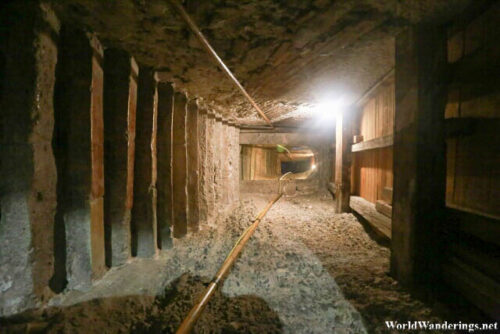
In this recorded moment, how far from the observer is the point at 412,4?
4.70 ft

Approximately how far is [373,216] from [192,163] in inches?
102

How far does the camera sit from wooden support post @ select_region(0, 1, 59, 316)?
4.29 feet

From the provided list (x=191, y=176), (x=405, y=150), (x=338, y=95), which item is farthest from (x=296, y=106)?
(x=405, y=150)

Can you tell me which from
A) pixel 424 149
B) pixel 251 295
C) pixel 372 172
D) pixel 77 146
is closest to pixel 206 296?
pixel 251 295

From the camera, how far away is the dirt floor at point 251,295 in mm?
1364

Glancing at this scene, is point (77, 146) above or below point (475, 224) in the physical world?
above

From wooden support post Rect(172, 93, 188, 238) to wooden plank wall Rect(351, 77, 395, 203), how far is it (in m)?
2.62

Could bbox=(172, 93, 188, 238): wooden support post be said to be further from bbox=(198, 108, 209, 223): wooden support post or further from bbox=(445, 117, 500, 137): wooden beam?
bbox=(445, 117, 500, 137): wooden beam

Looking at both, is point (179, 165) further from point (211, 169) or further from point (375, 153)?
point (375, 153)

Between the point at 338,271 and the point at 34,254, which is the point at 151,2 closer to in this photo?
the point at 34,254

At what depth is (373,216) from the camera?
120 inches

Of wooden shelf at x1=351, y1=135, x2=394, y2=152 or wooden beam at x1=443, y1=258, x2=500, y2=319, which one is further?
wooden shelf at x1=351, y1=135, x2=394, y2=152

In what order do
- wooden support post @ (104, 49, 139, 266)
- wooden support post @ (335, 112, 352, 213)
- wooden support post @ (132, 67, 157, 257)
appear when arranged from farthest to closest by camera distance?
1. wooden support post @ (335, 112, 352, 213)
2. wooden support post @ (132, 67, 157, 257)
3. wooden support post @ (104, 49, 139, 266)

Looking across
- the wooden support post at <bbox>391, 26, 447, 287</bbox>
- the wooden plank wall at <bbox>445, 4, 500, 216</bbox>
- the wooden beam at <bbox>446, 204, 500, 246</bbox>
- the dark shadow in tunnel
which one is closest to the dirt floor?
the dark shadow in tunnel
